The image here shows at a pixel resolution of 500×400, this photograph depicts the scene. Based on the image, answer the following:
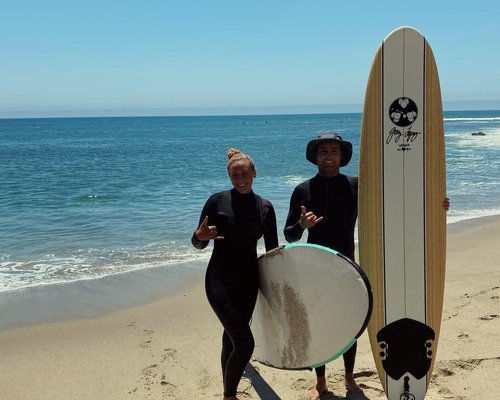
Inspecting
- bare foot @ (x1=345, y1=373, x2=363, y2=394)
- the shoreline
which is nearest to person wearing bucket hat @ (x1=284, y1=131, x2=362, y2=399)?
bare foot @ (x1=345, y1=373, x2=363, y2=394)

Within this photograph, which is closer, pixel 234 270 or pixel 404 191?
pixel 234 270

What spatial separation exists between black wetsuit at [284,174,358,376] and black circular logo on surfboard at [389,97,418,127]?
0.61 meters

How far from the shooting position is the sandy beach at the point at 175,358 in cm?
350

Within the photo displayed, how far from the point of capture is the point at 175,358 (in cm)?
406

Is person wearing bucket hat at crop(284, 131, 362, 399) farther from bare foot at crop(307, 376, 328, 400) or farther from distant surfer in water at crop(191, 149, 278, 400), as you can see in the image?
bare foot at crop(307, 376, 328, 400)

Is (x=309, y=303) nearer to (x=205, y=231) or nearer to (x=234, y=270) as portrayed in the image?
(x=234, y=270)

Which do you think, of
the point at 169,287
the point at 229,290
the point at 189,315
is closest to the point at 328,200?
the point at 229,290

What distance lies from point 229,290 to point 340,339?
708mm

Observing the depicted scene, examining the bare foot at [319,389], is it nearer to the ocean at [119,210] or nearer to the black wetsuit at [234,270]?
the black wetsuit at [234,270]

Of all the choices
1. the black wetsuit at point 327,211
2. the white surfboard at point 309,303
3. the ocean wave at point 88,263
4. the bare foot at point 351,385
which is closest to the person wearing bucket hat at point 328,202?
the black wetsuit at point 327,211

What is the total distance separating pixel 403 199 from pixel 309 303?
0.95m

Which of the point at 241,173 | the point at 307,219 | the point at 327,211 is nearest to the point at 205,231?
the point at 241,173

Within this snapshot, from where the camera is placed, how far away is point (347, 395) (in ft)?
11.0

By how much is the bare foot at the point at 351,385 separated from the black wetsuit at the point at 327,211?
0.82 metres
